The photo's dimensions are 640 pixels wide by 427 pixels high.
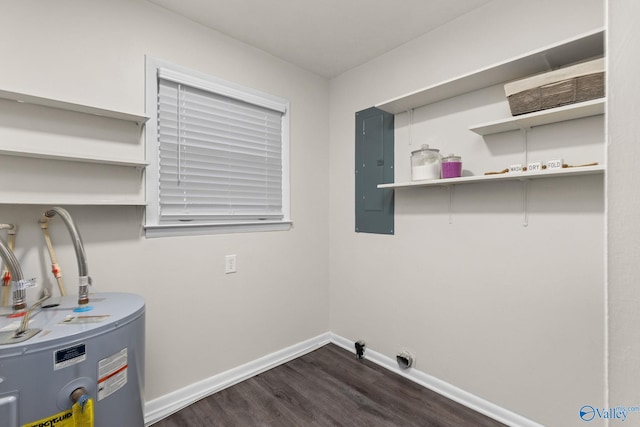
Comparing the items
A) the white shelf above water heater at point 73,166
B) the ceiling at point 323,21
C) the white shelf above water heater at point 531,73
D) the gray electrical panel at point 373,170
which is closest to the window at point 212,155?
the white shelf above water heater at point 73,166

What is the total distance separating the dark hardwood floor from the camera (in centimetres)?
184

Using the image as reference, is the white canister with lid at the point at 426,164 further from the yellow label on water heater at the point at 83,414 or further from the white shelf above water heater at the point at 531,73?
the yellow label on water heater at the point at 83,414

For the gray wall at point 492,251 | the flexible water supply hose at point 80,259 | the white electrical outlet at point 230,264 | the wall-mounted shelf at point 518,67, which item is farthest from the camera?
the white electrical outlet at point 230,264

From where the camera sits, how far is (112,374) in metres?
1.17

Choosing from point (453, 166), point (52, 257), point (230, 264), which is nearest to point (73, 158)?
point (52, 257)

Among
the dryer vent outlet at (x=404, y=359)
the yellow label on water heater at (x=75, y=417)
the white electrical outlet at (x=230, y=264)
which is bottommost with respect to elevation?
the dryer vent outlet at (x=404, y=359)

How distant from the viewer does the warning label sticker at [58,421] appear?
39.2 inches

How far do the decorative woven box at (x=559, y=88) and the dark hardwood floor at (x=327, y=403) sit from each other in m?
1.83

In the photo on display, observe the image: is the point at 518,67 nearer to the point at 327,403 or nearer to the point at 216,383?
the point at 327,403

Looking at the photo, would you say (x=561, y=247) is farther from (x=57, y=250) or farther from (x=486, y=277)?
(x=57, y=250)

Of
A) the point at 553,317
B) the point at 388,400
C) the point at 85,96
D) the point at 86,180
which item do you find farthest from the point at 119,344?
the point at 553,317

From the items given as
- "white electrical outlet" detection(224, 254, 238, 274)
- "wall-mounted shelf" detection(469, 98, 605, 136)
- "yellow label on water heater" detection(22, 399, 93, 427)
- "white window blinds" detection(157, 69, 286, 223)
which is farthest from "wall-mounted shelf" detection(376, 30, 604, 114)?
"yellow label on water heater" detection(22, 399, 93, 427)

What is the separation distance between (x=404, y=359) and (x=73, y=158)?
8.03 feet

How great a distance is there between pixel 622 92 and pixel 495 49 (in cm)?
183
